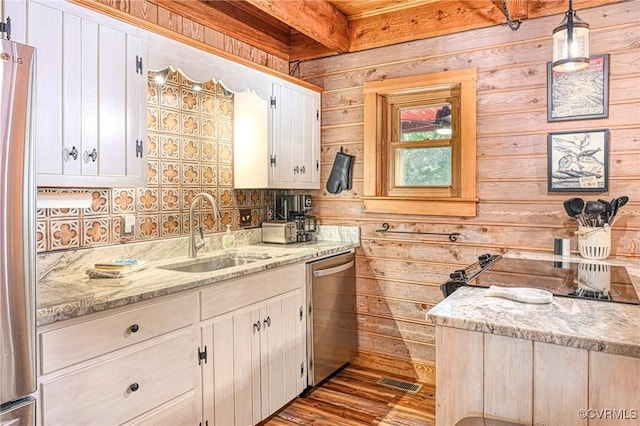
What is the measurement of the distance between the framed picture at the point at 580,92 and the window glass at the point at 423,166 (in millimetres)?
731

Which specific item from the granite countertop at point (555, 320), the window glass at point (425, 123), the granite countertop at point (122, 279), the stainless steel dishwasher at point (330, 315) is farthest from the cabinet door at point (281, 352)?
the window glass at point (425, 123)

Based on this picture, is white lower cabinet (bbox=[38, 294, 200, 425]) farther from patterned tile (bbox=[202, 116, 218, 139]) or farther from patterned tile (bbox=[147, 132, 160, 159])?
patterned tile (bbox=[202, 116, 218, 139])

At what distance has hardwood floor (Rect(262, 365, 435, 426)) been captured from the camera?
2551mm

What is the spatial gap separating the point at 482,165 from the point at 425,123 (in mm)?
573

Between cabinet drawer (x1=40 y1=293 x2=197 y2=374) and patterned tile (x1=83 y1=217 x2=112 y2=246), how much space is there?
70cm

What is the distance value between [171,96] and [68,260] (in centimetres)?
118

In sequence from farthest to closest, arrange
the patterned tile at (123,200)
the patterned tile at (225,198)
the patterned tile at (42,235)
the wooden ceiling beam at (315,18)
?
the patterned tile at (225,198) → the wooden ceiling beam at (315,18) → the patterned tile at (123,200) → the patterned tile at (42,235)

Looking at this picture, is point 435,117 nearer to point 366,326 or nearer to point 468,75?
point 468,75

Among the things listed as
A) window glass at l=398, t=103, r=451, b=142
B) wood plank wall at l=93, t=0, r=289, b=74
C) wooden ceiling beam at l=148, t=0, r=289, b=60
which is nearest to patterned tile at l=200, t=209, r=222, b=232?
wood plank wall at l=93, t=0, r=289, b=74

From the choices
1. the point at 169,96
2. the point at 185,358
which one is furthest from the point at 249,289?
the point at 169,96

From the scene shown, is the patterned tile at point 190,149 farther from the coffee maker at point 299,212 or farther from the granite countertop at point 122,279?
the coffee maker at point 299,212

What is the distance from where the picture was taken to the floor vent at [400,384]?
2.98 metres

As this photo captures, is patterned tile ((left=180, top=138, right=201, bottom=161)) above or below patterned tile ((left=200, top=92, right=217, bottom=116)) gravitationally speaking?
below

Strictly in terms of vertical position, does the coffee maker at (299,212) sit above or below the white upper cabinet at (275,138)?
below
